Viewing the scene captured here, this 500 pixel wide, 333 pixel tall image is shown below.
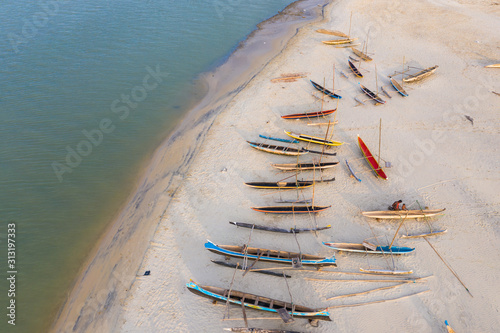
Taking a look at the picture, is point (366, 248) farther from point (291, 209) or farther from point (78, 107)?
point (78, 107)

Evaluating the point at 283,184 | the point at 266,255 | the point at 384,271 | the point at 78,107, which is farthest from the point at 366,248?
the point at 78,107

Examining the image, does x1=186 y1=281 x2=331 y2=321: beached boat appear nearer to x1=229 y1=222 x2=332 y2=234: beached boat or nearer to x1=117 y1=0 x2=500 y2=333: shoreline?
x1=117 y1=0 x2=500 y2=333: shoreline

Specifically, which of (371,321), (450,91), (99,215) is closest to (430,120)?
(450,91)

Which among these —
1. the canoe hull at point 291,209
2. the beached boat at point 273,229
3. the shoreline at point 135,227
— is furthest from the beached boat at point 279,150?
the beached boat at point 273,229

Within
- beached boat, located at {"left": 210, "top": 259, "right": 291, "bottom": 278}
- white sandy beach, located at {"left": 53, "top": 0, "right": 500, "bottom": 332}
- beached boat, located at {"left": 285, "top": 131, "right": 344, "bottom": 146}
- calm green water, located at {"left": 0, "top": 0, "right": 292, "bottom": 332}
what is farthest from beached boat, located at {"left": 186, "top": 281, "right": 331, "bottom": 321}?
beached boat, located at {"left": 285, "top": 131, "right": 344, "bottom": 146}

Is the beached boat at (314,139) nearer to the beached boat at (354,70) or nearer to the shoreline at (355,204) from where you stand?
the shoreline at (355,204)

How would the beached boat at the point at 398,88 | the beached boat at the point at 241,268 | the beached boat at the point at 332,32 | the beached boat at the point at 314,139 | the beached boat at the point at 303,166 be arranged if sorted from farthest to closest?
the beached boat at the point at 332,32, the beached boat at the point at 398,88, the beached boat at the point at 314,139, the beached boat at the point at 303,166, the beached boat at the point at 241,268
